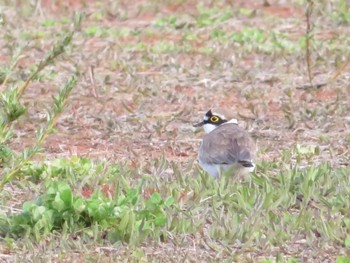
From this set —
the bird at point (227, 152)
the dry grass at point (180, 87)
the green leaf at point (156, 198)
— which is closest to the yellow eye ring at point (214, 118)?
the dry grass at point (180, 87)

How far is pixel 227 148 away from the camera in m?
9.10

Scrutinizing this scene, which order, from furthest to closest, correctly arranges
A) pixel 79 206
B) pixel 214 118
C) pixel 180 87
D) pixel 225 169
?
pixel 180 87 < pixel 214 118 < pixel 225 169 < pixel 79 206

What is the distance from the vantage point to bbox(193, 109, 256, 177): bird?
29.2ft

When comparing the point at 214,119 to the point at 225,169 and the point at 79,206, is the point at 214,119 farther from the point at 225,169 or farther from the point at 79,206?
the point at 79,206

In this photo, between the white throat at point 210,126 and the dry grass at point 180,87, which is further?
the white throat at point 210,126

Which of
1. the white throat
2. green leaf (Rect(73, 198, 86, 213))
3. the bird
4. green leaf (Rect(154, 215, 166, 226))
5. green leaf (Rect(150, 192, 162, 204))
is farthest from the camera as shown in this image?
the white throat

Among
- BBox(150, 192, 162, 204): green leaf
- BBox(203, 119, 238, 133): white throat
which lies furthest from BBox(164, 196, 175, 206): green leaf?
BBox(203, 119, 238, 133): white throat

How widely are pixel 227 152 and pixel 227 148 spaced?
0.06 meters

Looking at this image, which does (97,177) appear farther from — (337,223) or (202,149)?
(337,223)

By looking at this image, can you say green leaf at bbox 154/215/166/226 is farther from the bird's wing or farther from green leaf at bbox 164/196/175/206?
the bird's wing

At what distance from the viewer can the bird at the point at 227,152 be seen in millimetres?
8906

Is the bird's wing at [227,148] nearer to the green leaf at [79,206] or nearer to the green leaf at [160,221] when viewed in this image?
the green leaf at [160,221]

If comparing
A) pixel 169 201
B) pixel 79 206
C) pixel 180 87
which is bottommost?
pixel 180 87

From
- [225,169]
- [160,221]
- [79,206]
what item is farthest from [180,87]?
[79,206]
